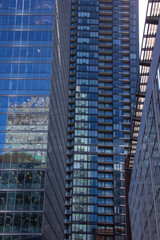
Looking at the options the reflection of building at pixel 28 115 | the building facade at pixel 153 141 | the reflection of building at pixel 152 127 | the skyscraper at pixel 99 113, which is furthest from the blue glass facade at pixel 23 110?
the skyscraper at pixel 99 113

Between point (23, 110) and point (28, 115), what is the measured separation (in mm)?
1257

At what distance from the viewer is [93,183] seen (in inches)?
4525

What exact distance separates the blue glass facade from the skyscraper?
53.3 metres

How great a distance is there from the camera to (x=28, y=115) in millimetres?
65000

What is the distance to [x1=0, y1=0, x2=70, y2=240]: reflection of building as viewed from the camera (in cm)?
5794

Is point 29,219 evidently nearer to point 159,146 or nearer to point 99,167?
point 159,146

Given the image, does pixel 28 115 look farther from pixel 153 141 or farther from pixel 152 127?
pixel 153 141

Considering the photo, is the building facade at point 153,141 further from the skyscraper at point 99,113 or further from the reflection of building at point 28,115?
the skyscraper at point 99,113

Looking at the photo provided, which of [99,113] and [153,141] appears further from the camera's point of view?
[99,113]

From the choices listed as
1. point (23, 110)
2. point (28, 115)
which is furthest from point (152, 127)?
point (23, 110)

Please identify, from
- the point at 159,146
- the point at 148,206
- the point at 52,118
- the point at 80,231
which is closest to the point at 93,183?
the point at 80,231

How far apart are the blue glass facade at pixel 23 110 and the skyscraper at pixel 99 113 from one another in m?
53.3

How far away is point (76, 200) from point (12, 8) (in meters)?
60.5

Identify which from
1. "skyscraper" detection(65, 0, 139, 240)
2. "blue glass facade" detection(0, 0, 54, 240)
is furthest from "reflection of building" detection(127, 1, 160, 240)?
"skyscraper" detection(65, 0, 139, 240)
